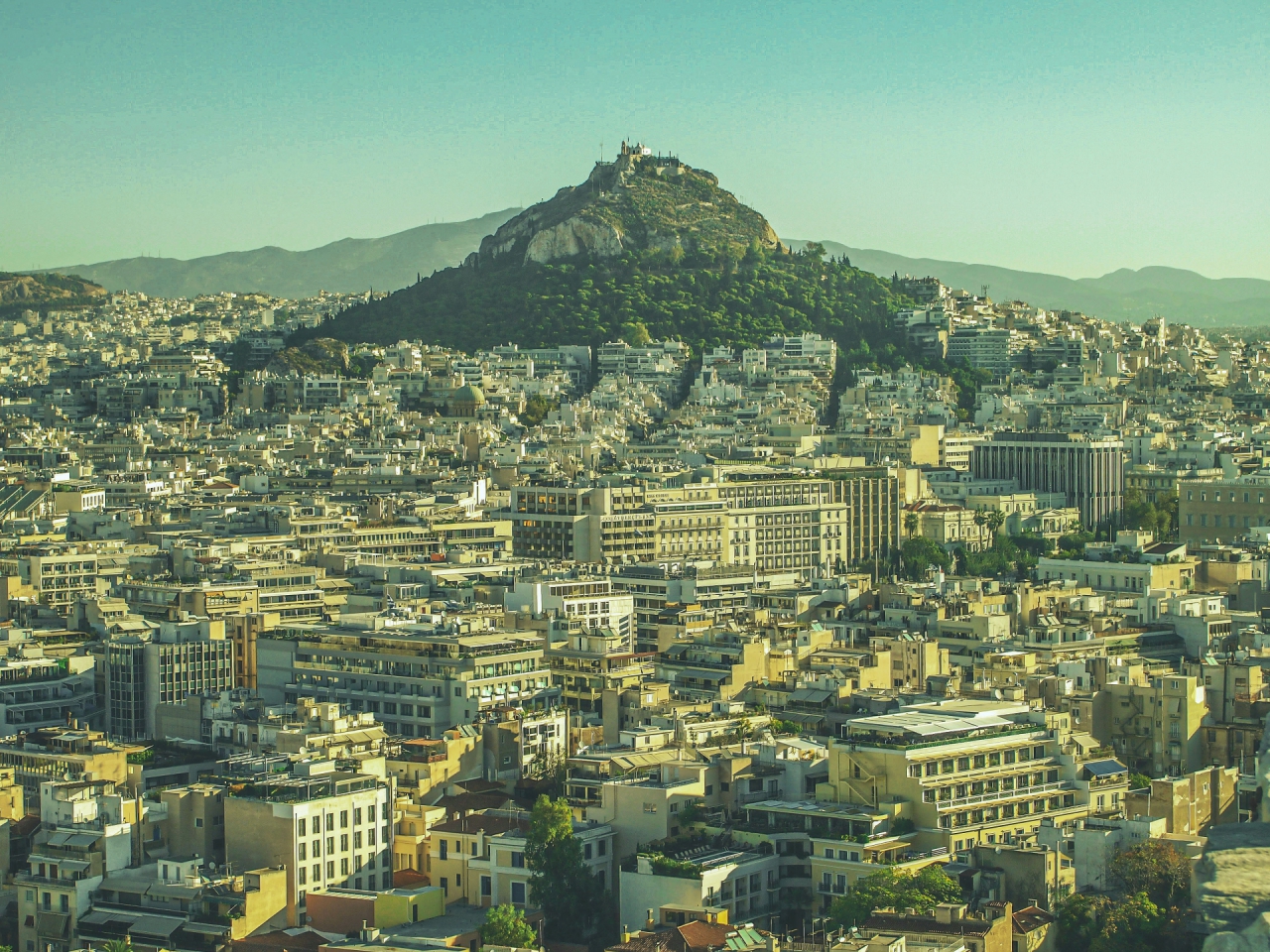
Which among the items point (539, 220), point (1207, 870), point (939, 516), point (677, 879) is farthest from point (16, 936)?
point (539, 220)

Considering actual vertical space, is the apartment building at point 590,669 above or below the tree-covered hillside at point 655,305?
below

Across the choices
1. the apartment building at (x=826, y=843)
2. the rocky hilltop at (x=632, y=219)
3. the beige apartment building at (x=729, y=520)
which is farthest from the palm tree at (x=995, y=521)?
the rocky hilltop at (x=632, y=219)

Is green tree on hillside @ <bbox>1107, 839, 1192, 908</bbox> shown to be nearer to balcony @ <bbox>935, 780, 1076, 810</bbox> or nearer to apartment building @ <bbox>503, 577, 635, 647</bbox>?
balcony @ <bbox>935, 780, 1076, 810</bbox>

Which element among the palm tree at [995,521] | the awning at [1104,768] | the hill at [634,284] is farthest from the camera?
the hill at [634,284]

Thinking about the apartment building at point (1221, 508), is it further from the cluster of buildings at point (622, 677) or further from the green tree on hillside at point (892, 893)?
the green tree on hillside at point (892, 893)

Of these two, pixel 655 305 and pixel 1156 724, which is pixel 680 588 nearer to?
pixel 1156 724

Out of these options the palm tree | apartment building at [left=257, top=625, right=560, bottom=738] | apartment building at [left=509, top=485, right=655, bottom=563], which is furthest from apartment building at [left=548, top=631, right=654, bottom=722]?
the palm tree
